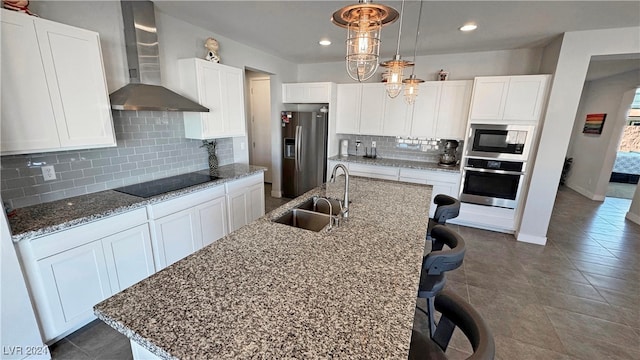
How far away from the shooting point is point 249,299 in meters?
0.98

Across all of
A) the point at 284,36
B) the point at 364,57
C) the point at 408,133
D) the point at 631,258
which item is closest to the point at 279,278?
the point at 364,57

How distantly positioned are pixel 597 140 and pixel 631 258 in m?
3.83

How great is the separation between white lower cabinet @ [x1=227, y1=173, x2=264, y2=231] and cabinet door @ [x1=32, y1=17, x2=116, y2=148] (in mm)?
1271

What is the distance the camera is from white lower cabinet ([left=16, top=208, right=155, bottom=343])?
1.62m

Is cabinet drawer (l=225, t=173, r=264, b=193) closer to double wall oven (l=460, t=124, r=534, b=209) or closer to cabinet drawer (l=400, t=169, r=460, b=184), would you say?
cabinet drawer (l=400, t=169, r=460, b=184)

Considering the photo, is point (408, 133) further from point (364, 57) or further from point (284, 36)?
point (364, 57)

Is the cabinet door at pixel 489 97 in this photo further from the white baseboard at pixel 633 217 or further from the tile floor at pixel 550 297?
the white baseboard at pixel 633 217

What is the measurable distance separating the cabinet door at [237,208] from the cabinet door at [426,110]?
280cm

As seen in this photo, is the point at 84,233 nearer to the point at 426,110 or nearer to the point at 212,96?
the point at 212,96

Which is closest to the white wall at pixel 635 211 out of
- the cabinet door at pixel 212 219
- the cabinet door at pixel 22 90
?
the cabinet door at pixel 212 219

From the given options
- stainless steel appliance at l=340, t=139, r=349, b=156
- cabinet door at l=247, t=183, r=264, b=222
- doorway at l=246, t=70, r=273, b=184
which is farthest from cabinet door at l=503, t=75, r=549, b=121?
doorway at l=246, t=70, r=273, b=184

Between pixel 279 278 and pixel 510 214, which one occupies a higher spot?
pixel 279 278

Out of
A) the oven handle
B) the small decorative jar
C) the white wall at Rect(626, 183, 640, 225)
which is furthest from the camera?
the white wall at Rect(626, 183, 640, 225)

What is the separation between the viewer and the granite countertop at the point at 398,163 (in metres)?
3.91
